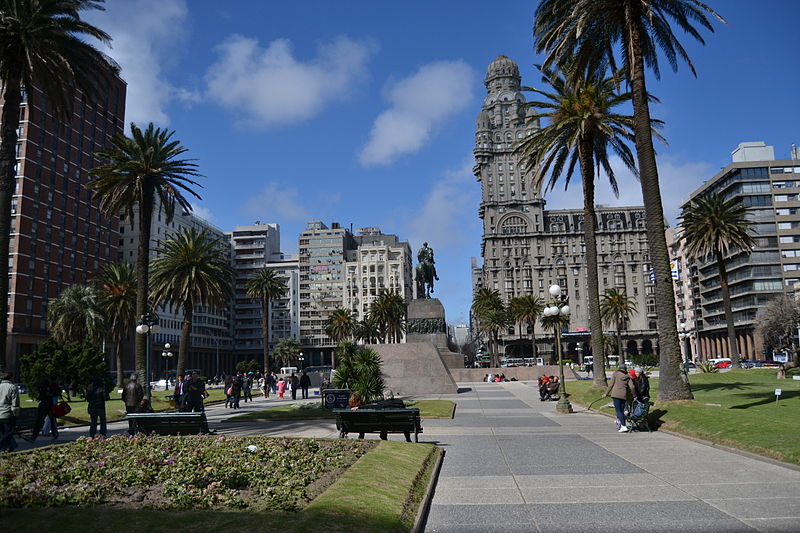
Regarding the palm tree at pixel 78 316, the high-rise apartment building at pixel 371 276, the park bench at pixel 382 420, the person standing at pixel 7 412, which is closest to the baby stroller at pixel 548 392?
the park bench at pixel 382 420

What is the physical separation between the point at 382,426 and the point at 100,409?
8496 mm

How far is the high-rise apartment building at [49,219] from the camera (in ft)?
257

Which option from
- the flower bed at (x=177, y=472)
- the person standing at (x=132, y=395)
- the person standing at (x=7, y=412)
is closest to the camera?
the flower bed at (x=177, y=472)

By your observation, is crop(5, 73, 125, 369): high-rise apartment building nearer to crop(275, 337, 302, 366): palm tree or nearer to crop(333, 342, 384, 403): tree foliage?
crop(275, 337, 302, 366): palm tree

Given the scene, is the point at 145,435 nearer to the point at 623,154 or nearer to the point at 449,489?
the point at 449,489

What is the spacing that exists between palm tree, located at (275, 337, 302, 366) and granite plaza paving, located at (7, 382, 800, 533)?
11185 centimetres

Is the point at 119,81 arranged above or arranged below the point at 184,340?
above

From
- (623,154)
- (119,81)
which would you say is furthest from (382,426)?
(119,81)

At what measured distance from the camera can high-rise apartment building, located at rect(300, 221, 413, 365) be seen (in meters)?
156

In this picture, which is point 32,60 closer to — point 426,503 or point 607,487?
point 426,503

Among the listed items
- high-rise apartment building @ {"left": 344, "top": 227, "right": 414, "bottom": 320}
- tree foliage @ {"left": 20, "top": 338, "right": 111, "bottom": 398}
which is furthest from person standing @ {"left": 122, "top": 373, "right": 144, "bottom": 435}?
high-rise apartment building @ {"left": 344, "top": 227, "right": 414, "bottom": 320}

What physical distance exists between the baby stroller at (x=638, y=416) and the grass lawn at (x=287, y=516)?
10192 mm

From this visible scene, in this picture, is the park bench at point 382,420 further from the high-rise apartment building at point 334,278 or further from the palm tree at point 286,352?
the high-rise apartment building at point 334,278

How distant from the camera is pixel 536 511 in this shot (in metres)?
7.98
